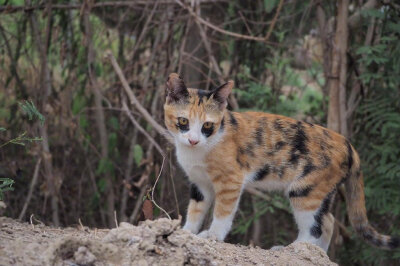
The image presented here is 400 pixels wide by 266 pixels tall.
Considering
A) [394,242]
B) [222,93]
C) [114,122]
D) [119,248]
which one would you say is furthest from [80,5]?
[119,248]

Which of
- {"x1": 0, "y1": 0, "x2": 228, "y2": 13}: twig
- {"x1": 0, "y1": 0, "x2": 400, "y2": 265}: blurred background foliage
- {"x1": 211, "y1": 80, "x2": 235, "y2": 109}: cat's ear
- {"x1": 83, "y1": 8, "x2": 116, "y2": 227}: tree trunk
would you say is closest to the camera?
{"x1": 211, "y1": 80, "x2": 235, "y2": 109}: cat's ear

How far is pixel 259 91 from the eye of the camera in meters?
7.45

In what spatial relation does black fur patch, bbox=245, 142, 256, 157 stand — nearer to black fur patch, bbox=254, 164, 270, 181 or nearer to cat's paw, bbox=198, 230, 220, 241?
black fur patch, bbox=254, 164, 270, 181

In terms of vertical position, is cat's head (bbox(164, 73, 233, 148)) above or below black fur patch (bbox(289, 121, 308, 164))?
above

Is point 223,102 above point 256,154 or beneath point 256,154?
above

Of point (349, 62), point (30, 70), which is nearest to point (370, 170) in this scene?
point (349, 62)

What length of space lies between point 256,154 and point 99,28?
3978 millimetres

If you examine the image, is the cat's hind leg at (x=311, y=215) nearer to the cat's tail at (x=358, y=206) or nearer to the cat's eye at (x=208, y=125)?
the cat's tail at (x=358, y=206)

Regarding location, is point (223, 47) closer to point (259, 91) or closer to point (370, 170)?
point (259, 91)

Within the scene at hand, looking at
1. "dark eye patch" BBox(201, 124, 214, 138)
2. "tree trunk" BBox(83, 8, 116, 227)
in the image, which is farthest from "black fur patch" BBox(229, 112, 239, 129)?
"tree trunk" BBox(83, 8, 116, 227)

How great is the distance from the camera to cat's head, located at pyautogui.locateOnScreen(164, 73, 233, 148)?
17.4ft

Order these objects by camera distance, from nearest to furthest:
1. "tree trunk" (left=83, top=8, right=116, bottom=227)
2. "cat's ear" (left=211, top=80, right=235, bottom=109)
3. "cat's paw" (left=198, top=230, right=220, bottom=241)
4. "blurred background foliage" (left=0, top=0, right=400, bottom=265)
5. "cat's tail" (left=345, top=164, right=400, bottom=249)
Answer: "cat's paw" (left=198, top=230, right=220, bottom=241)
"cat's ear" (left=211, top=80, right=235, bottom=109)
"cat's tail" (left=345, top=164, right=400, bottom=249)
"blurred background foliage" (left=0, top=0, right=400, bottom=265)
"tree trunk" (left=83, top=8, right=116, bottom=227)

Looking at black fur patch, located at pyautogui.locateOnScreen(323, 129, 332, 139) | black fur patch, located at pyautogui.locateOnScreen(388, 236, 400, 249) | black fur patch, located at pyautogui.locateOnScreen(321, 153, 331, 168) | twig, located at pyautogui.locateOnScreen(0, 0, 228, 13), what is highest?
twig, located at pyautogui.locateOnScreen(0, 0, 228, 13)

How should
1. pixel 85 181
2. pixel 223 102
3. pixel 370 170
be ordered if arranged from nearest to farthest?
pixel 223 102 < pixel 370 170 < pixel 85 181
